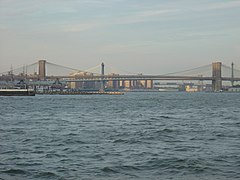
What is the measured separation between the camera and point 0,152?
12008 mm

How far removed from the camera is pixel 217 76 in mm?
Result: 111812

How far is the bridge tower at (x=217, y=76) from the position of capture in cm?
11036

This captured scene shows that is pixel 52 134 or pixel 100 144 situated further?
pixel 52 134

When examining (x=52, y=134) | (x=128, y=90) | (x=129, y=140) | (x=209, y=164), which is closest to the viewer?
(x=209, y=164)

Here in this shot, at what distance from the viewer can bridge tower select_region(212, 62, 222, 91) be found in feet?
362

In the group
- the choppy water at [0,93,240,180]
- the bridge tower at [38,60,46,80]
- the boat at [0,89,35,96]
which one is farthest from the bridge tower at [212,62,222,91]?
the choppy water at [0,93,240,180]

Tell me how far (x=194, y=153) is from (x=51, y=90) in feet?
327

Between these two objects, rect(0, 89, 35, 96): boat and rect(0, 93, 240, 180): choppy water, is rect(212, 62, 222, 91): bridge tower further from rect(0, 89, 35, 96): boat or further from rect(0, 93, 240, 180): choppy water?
rect(0, 93, 240, 180): choppy water

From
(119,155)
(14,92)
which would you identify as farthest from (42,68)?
(119,155)

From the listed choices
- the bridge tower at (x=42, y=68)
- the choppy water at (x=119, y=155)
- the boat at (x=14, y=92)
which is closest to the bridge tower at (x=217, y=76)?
the bridge tower at (x=42, y=68)

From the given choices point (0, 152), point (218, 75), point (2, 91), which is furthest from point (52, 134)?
point (218, 75)

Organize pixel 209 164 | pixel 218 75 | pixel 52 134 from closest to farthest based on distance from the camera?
pixel 209 164
pixel 52 134
pixel 218 75

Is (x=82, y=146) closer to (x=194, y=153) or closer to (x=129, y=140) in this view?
(x=129, y=140)

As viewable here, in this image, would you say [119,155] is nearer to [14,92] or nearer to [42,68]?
[14,92]
